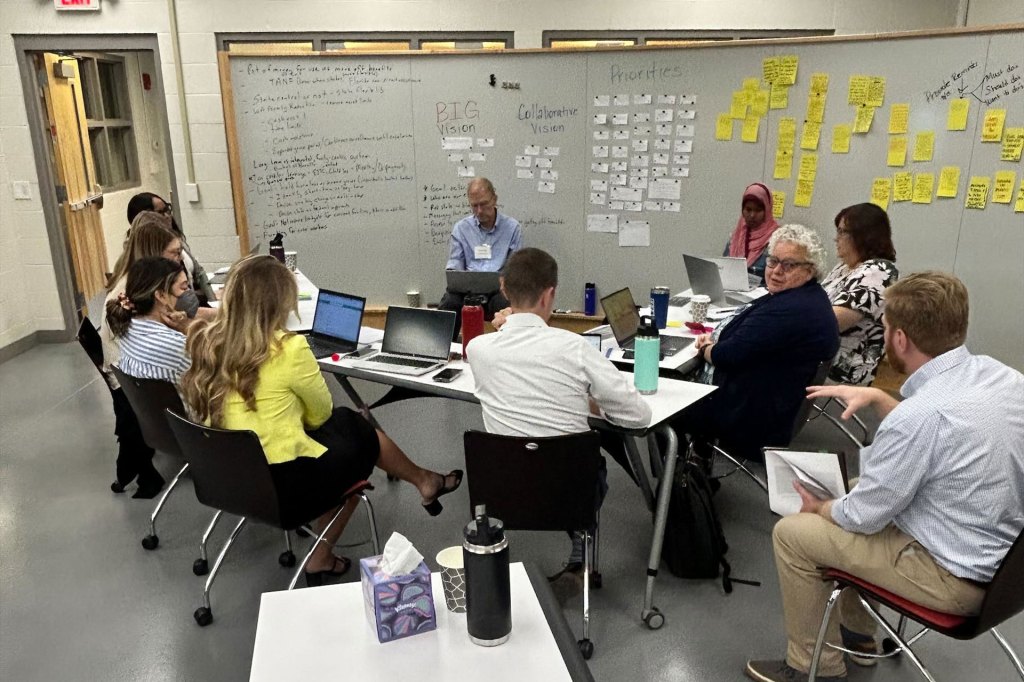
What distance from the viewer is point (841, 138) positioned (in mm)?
4695

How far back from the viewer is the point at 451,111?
5.57 meters

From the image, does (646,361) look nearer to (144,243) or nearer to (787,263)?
(787,263)

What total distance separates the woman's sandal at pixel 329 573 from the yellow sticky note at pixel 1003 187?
12.7ft

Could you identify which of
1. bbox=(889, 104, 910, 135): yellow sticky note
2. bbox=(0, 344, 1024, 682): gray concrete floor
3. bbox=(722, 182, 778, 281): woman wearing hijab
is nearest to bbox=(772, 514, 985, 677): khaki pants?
bbox=(0, 344, 1024, 682): gray concrete floor

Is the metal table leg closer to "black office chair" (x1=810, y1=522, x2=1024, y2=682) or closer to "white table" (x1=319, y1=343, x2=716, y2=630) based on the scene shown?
"white table" (x1=319, y1=343, x2=716, y2=630)

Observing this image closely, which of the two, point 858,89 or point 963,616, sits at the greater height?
point 858,89

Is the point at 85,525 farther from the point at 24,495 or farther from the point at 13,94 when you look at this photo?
the point at 13,94

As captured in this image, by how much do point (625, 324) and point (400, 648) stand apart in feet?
7.43

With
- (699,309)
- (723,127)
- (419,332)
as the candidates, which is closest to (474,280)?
(419,332)

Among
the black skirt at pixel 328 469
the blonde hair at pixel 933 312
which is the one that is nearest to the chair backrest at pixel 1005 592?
the blonde hair at pixel 933 312

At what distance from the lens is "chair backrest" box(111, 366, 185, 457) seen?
2807 millimetres

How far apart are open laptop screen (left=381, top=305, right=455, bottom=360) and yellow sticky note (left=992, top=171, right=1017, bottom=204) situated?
123 inches

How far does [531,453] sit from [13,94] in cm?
569

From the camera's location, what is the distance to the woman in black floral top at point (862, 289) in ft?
11.8
